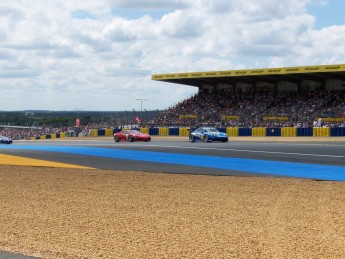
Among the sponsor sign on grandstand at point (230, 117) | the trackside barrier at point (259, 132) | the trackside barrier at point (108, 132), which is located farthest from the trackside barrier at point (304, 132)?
the trackside barrier at point (108, 132)

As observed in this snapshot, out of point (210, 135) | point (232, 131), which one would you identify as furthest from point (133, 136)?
point (232, 131)

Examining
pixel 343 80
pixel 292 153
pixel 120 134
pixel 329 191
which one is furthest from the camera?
pixel 343 80

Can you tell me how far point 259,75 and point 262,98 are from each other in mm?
2874

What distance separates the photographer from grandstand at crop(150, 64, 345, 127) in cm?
4844

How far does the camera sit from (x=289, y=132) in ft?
137

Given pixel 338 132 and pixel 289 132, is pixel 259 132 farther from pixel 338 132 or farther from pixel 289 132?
pixel 338 132

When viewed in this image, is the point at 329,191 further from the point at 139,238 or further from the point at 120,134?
the point at 120,134

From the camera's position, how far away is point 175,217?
887 cm

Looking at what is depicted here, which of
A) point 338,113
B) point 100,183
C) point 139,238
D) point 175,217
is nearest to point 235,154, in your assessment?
point 100,183

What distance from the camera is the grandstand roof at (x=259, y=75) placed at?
170ft

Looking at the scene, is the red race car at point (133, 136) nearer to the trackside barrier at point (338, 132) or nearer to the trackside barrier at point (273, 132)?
the trackside barrier at point (273, 132)

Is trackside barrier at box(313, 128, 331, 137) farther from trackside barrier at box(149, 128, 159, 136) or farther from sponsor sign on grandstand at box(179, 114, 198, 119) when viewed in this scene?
sponsor sign on grandstand at box(179, 114, 198, 119)

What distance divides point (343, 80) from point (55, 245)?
51106 mm

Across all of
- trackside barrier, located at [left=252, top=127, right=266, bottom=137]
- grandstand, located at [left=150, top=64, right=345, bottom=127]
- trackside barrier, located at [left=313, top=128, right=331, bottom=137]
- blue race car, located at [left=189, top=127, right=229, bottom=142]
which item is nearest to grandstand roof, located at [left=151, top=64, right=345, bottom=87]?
grandstand, located at [left=150, top=64, right=345, bottom=127]
